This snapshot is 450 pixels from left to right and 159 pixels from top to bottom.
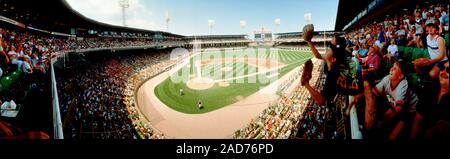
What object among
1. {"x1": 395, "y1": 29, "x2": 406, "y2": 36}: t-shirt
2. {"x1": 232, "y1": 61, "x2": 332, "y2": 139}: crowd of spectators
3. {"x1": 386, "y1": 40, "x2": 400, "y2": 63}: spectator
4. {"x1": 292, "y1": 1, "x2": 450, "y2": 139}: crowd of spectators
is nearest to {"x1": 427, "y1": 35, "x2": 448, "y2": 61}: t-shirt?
{"x1": 292, "y1": 1, "x2": 450, "y2": 139}: crowd of spectators

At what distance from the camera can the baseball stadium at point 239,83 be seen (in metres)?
2.78

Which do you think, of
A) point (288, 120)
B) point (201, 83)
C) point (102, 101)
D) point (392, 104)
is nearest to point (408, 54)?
point (392, 104)

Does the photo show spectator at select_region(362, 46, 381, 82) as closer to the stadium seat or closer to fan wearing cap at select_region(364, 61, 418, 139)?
fan wearing cap at select_region(364, 61, 418, 139)

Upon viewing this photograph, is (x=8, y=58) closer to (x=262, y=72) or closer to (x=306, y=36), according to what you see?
(x=306, y=36)

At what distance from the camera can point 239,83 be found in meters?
12.4

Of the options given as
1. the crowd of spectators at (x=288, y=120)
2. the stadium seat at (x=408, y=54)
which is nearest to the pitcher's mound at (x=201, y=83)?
the crowd of spectators at (x=288, y=120)

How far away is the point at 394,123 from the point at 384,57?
3.81ft

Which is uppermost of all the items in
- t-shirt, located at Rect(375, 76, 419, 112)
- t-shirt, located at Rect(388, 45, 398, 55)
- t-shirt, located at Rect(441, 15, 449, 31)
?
t-shirt, located at Rect(441, 15, 449, 31)

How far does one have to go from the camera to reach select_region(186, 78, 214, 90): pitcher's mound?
12.0 meters

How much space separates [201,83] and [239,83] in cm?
199

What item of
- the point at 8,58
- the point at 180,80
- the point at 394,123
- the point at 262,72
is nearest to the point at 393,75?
the point at 394,123

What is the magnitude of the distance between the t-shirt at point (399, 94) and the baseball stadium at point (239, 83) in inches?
0.5

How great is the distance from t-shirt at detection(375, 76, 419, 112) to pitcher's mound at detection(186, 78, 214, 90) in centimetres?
919

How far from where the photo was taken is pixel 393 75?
2922 millimetres
